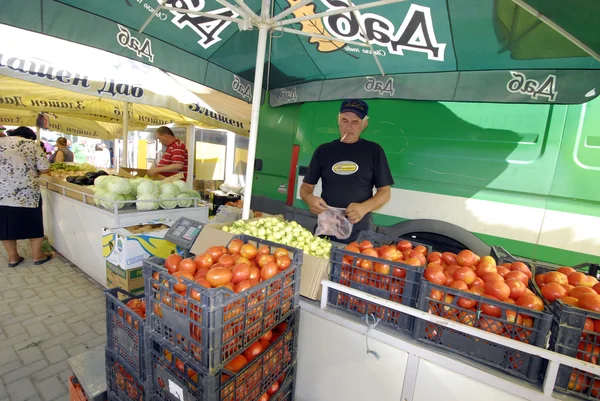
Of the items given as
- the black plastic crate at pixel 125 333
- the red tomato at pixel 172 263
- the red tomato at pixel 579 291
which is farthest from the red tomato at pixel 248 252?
the red tomato at pixel 579 291

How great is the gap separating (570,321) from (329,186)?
214 cm

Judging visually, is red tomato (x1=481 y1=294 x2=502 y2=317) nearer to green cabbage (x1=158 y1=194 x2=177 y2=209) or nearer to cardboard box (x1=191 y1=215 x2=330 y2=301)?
cardboard box (x1=191 y1=215 x2=330 y2=301)

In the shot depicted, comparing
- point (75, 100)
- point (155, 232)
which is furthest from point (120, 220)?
point (75, 100)

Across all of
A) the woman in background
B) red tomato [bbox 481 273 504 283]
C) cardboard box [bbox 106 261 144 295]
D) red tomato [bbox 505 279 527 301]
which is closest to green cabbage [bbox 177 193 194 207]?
cardboard box [bbox 106 261 144 295]

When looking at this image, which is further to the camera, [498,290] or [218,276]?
[218,276]

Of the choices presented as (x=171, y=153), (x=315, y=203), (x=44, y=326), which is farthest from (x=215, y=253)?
(x=171, y=153)

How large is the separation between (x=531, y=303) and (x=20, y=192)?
19.8 feet

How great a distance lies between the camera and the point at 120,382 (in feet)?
5.23

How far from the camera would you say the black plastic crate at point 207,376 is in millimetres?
1132

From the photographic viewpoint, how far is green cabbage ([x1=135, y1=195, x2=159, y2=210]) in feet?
11.6

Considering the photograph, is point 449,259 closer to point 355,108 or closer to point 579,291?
point 579,291

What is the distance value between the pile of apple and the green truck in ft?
5.30

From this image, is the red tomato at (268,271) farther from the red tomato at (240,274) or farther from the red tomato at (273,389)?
the red tomato at (273,389)

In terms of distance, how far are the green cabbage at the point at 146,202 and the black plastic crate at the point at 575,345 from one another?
3829 millimetres
